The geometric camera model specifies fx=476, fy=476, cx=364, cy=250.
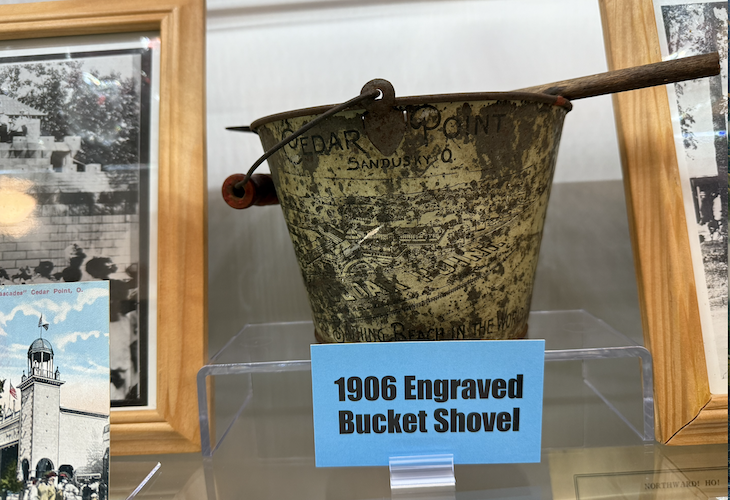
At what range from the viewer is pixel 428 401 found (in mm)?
523

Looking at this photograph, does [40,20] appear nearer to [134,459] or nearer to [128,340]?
[128,340]

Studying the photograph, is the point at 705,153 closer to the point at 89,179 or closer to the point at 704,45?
the point at 704,45

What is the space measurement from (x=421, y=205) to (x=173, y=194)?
356 millimetres

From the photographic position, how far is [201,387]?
0.62 m

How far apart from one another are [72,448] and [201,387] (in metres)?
0.16

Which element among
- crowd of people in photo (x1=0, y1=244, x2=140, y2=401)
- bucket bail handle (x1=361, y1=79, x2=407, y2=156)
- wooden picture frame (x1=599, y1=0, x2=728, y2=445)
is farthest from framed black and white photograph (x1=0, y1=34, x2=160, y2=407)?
wooden picture frame (x1=599, y1=0, x2=728, y2=445)

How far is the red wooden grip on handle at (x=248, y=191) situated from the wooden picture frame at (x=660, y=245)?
1.63 feet

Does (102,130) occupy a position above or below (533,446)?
above

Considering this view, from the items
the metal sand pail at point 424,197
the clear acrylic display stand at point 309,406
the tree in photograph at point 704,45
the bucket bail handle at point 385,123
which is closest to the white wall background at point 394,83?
the clear acrylic display stand at point 309,406

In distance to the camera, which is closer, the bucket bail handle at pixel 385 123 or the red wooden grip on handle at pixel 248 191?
the bucket bail handle at pixel 385 123

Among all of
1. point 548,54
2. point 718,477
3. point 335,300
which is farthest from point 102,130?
point 718,477

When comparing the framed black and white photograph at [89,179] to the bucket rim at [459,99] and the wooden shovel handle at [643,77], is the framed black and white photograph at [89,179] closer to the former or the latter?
the bucket rim at [459,99]

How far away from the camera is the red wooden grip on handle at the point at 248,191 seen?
615mm

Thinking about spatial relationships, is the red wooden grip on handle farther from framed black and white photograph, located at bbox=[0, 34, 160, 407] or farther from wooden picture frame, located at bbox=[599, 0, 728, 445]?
wooden picture frame, located at bbox=[599, 0, 728, 445]
